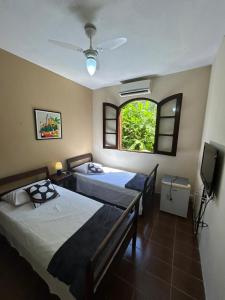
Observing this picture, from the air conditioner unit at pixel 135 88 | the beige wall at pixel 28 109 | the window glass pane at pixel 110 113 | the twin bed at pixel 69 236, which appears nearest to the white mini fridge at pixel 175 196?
the twin bed at pixel 69 236

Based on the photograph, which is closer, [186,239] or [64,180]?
[186,239]

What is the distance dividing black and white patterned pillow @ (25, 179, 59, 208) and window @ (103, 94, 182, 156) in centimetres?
198

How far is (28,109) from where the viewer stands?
2.31 meters

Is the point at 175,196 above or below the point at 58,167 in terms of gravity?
below

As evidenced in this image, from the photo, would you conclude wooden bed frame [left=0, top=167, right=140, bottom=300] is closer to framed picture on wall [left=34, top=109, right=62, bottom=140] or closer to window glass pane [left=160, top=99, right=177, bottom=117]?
framed picture on wall [left=34, top=109, right=62, bottom=140]

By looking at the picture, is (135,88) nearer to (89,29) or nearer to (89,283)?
(89,29)

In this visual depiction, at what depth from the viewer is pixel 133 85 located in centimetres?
294

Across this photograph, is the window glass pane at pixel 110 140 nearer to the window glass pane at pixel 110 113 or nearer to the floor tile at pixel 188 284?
the window glass pane at pixel 110 113

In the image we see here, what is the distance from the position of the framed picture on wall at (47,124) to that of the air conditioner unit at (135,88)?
5.25ft

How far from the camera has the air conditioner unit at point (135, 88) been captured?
2.83 m

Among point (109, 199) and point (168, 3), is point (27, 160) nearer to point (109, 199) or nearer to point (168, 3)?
point (109, 199)

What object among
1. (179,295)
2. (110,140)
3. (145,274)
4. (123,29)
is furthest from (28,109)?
(179,295)

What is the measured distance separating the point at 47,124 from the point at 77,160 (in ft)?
3.96

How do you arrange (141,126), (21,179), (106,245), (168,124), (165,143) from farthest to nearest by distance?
(141,126), (165,143), (168,124), (21,179), (106,245)
